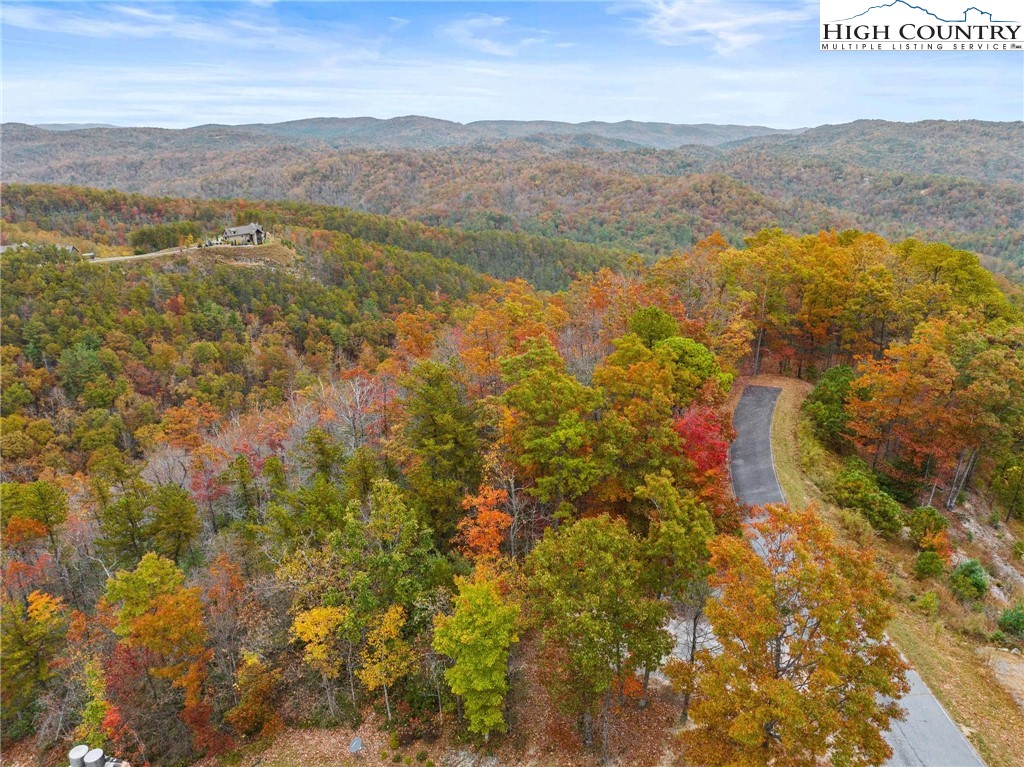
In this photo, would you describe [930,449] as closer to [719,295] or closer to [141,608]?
[719,295]

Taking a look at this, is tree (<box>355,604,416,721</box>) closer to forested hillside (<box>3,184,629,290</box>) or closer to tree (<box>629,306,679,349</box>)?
tree (<box>629,306,679,349</box>)

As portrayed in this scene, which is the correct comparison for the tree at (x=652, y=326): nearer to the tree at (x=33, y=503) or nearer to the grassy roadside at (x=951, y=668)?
the grassy roadside at (x=951, y=668)

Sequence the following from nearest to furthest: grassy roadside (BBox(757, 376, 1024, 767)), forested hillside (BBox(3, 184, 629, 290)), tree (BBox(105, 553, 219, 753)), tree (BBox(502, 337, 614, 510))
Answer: grassy roadside (BBox(757, 376, 1024, 767))
tree (BBox(105, 553, 219, 753))
tree (BBox(502, 337, 614, 510))
forested hillside (BBox(3, 184, 629, 290))

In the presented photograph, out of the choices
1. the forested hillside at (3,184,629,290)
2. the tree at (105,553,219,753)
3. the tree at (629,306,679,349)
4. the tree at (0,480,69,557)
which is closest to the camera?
the tree at (105,553,219,753)

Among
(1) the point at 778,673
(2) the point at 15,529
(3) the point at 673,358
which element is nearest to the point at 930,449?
(3) the point at 673,358

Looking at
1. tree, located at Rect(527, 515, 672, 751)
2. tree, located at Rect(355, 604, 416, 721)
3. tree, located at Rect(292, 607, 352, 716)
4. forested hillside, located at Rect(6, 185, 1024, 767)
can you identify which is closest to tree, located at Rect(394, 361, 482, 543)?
forested hillside, located at Rect(6, 185, 1024, 767)

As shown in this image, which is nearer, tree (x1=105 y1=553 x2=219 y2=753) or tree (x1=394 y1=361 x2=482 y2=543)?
tree (x1=105 y1=553 x2=219 y2=753)
